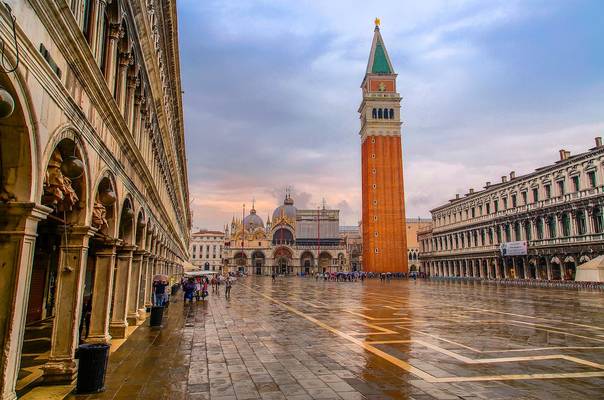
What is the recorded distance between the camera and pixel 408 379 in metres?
7.93

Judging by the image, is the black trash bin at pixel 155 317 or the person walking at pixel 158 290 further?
the person walking at pixel 158 290

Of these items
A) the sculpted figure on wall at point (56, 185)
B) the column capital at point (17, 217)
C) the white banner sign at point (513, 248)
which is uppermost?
the white banner sign at point (513, 248)

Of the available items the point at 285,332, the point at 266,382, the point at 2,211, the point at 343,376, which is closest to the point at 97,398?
the point at 266,382

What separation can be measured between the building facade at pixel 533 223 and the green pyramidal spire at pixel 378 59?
33.1 meters

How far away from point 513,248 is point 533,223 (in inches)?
156

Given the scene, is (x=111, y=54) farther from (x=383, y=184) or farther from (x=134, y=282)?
(x=383, y=184)

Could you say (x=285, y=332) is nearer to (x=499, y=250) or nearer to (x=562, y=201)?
(x=562, y=201)

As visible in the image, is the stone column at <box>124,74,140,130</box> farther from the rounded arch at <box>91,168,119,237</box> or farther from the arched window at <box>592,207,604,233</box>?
the arched window at <box>592,207,604,233</box>

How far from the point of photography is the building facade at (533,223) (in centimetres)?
4209

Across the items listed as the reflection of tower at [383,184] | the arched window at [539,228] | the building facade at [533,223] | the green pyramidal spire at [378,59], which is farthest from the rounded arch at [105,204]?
the green pyramidal spire at [378,59]

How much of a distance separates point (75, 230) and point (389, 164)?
262 feet

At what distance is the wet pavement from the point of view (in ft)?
23.7

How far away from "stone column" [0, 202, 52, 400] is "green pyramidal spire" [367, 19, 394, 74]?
3558 inches

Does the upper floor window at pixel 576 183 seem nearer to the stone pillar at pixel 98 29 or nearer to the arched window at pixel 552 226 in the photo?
the arched window at pixel 552 226
